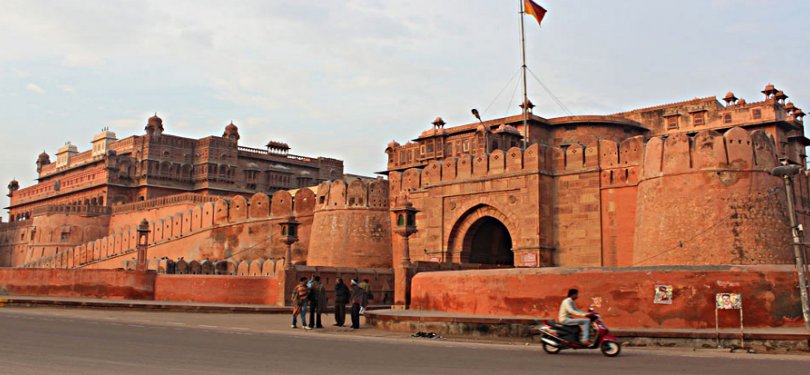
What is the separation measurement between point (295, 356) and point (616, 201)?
1511 centimetres

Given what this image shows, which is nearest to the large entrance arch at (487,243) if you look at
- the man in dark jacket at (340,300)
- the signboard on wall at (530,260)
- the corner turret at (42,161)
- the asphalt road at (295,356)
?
the signboard on wall at (530,260)

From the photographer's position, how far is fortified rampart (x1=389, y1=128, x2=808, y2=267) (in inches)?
786

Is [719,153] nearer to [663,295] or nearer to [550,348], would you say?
[663,295]

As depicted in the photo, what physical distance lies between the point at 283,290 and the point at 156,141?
4758cm

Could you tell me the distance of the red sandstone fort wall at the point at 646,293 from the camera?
39.4 ft

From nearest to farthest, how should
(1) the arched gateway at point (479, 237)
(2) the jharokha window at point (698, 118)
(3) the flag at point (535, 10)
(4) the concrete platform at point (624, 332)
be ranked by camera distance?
(4) the concrete platform at point (624, 332) < (1) the arched gateway at point (479, 237) < (3) the flag at point (535, 10) < (2) the jharokha window at point (698, 118)

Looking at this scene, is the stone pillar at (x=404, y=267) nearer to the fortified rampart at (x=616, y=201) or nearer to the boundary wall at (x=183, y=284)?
the boundary wall at (x=183, y=284)

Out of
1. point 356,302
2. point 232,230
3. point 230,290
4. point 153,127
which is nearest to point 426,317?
point 356,302

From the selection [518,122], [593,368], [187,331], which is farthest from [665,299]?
[518,122]

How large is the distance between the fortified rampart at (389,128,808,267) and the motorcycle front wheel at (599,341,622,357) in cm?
1049

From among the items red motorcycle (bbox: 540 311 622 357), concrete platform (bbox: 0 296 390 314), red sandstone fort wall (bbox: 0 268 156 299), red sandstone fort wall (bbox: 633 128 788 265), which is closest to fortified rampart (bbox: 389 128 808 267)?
red sandstone fort wall (bbox: 633 128 788 265)

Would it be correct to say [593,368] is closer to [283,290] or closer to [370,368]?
[370,368]

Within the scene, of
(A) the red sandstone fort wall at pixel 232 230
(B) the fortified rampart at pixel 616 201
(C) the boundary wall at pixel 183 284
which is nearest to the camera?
(B) the fortified rampart at pixel 616 201

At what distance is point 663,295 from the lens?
12.5 metres
